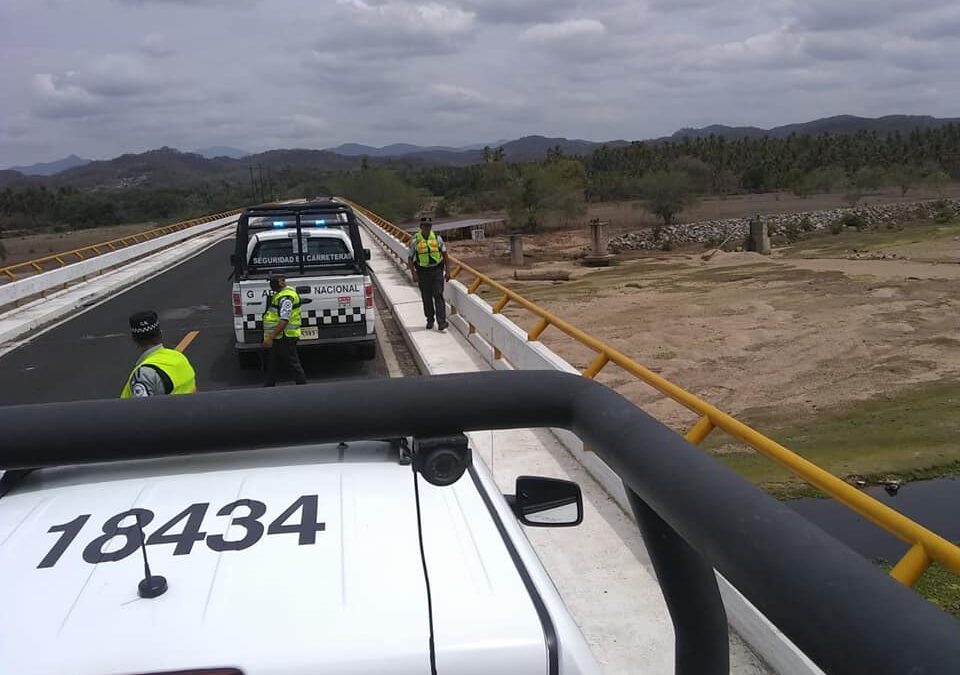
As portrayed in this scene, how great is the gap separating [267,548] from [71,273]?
2479cm

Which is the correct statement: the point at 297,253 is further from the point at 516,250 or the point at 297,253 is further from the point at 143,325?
the point at 516,250

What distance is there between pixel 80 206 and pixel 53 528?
14264 centimetres

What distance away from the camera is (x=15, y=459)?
8.16ft

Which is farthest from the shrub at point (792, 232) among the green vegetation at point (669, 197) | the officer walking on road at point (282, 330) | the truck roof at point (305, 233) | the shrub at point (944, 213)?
the officer walking on road at point (282, 330)

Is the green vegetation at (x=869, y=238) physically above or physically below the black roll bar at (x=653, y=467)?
below

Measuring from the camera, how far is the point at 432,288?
1393 centimetres

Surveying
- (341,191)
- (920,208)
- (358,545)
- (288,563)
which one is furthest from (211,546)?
(341,191)

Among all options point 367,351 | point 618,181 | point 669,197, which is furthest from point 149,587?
point 618,181

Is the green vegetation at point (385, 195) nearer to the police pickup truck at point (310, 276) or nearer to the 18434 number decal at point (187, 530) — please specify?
the police pickup truck at point (310, 276)

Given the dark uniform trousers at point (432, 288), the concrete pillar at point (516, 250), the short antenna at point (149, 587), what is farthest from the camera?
the concrete pillar at point (516, 250)

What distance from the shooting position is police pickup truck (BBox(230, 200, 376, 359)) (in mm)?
11945

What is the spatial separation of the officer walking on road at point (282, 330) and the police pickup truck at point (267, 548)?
25.6ft

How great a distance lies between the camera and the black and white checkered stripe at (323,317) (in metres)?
11.9

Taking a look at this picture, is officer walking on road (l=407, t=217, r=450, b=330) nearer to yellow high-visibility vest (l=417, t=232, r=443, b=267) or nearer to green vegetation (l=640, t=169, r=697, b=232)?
yellow high-visibility vest (l=417, t=232, r=443, b=267)
